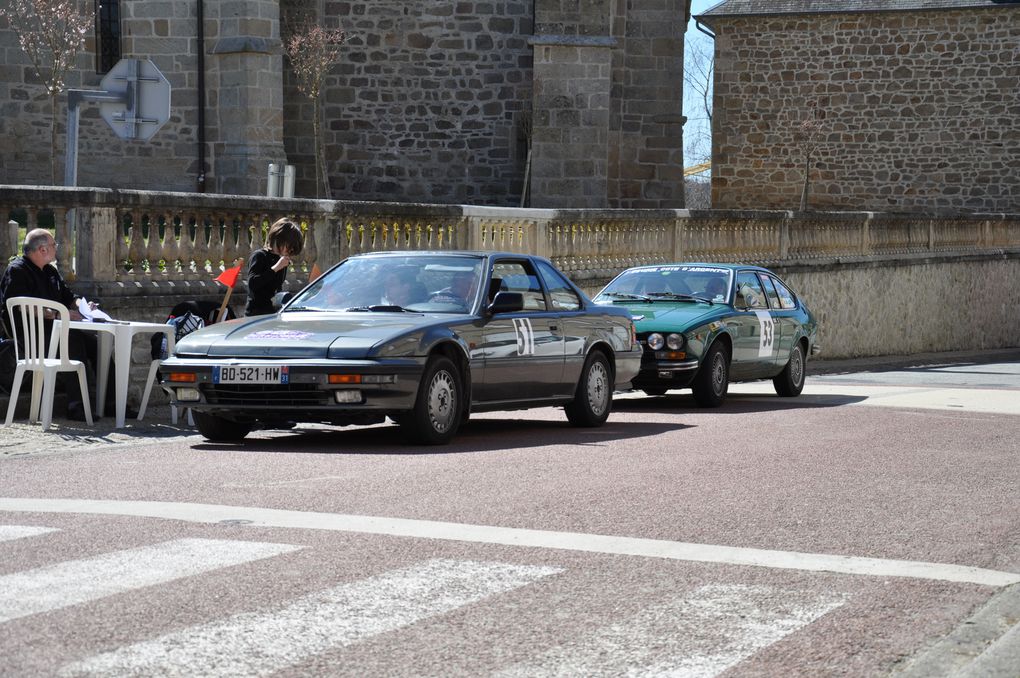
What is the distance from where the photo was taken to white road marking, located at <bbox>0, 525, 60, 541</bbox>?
701 cm

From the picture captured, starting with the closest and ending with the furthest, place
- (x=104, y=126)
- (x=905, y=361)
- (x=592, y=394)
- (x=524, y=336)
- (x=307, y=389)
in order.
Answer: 1. (x=307, y=389)
2. (x=524, y=336)
3. (x=592, y=394)
4. (x=104, y=126)
5. (x=905, y=361)

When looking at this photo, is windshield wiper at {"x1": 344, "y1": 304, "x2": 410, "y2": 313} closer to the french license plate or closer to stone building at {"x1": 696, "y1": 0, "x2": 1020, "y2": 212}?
the french license plate

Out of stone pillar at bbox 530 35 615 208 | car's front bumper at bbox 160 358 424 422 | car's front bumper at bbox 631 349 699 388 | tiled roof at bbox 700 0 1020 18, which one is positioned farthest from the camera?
tiled roof at bbox 700 0 1020 18

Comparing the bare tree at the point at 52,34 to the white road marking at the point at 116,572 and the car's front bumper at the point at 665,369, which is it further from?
the white road marking at the point at 116,572

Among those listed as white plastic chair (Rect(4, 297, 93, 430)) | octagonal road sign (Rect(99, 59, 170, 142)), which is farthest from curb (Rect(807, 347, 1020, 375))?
white plastic chair (Rect(4, 297, 93, 430))

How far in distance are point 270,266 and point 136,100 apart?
2563 millimetres

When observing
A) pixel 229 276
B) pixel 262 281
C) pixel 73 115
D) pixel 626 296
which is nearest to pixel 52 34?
pixel 73 115

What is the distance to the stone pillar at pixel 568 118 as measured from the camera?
99.5 ft

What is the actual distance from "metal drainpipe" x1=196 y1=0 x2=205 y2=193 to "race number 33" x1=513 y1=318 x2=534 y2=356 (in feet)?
52.2

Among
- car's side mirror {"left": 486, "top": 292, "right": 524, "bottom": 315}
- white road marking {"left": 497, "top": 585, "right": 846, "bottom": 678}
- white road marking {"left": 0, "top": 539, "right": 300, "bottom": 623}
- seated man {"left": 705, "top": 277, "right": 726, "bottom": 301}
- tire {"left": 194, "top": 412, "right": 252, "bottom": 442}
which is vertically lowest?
tire {"left": 194, "top": 412, "right": 252, "bottom": 442}

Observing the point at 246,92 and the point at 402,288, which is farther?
the point at 246,92

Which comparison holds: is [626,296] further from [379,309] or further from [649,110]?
[649,110]

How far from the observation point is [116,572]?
243 inches

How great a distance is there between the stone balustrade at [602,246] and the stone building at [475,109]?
3.04 m
